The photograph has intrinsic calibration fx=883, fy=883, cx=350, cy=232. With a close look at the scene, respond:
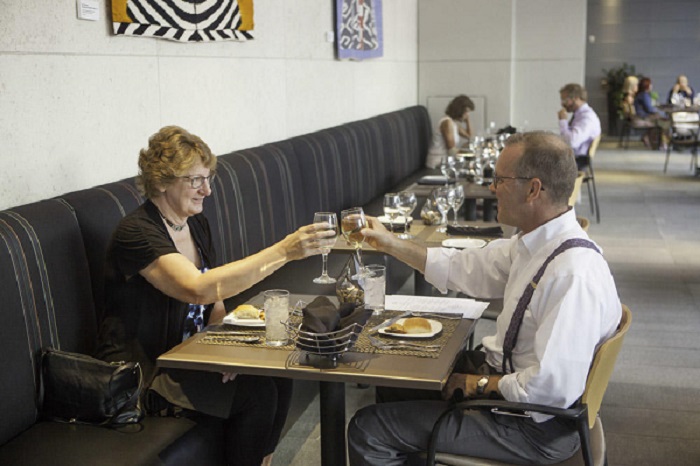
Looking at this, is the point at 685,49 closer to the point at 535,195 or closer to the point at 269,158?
the point at 269,158

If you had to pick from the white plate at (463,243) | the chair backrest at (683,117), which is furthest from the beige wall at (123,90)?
the chair backrest at (683,117)

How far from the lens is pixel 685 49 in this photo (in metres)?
18.3

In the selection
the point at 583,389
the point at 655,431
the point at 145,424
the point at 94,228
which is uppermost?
the point at 94,228

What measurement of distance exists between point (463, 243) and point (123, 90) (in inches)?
67.5

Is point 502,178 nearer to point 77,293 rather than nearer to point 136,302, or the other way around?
point 136,302

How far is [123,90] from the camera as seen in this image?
13.3ft

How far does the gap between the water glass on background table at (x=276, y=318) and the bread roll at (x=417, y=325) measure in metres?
0.36

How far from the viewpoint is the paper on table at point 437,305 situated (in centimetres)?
291

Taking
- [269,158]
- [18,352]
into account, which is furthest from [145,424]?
[269,158]

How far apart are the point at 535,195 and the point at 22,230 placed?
1658mm

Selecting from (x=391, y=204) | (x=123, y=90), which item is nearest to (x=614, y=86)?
(x=391, y=204)

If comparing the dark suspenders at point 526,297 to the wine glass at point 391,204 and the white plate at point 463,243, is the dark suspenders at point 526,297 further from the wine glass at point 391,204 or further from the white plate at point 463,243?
the wine glass at point 391,204

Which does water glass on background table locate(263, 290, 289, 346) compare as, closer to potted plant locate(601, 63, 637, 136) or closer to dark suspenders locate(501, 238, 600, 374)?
dark suspenders locate(501, 238, 600, 374)

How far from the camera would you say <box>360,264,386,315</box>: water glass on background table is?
2.84 metres
